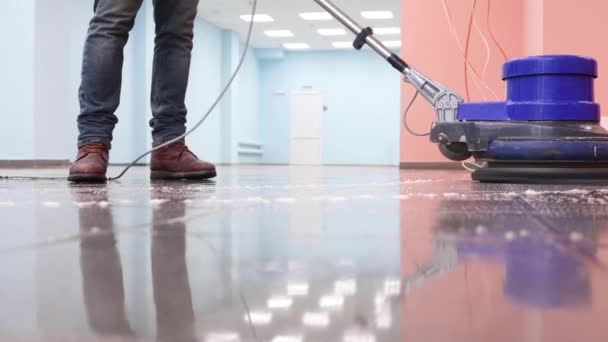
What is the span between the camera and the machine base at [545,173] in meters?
1.51

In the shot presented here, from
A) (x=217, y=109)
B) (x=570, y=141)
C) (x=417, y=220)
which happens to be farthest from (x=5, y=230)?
(x=217, y=109)

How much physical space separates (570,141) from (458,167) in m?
2.69

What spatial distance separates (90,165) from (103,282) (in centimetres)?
126

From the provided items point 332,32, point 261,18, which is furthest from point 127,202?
point 332,32

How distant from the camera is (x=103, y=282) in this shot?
1.10 ft

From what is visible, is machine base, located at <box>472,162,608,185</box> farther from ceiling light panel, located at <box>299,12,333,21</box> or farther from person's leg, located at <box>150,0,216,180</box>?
ceiling light panel, located at <box>299,12,333,21</box>

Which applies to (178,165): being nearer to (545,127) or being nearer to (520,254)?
(545,127)

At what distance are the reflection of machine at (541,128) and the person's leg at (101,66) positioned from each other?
84cm

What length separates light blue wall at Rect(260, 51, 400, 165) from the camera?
12.5 metres

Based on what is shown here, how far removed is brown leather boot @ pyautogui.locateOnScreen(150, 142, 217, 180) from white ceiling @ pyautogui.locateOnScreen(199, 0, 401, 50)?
6410 mm

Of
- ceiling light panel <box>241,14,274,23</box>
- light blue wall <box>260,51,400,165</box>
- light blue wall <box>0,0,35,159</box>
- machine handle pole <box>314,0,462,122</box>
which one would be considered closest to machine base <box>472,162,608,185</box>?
machine handle pole <box>314,0,462,122</box>

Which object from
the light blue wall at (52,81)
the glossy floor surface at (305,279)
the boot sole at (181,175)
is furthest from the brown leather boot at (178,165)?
the light blue wall at (52,81)

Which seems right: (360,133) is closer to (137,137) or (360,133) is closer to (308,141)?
(308,141)

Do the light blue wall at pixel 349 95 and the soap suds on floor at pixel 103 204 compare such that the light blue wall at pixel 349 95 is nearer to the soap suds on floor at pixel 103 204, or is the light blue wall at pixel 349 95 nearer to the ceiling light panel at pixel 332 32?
the ceiling light panel at pixel 332 32
